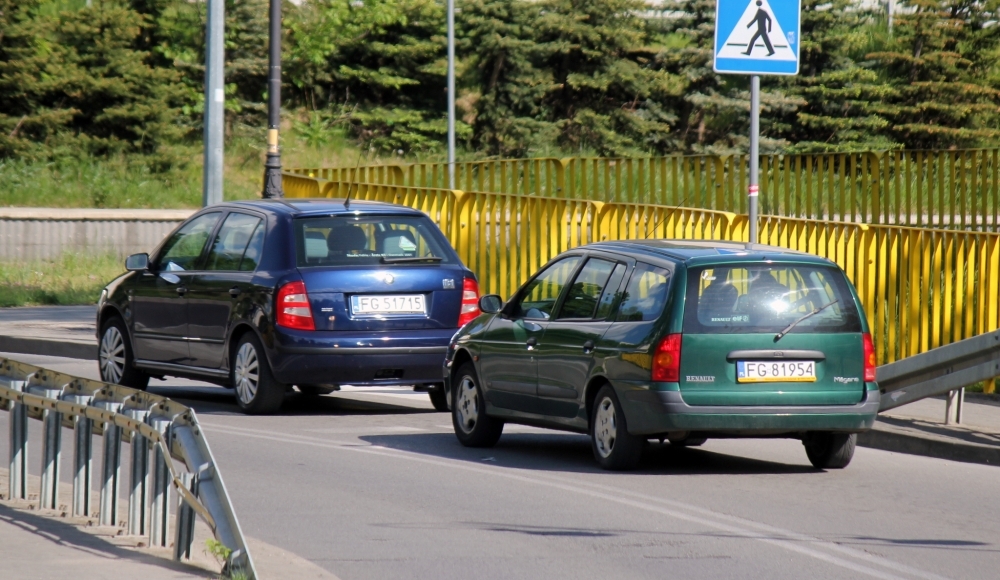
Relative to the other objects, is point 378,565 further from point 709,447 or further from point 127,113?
point 127,113

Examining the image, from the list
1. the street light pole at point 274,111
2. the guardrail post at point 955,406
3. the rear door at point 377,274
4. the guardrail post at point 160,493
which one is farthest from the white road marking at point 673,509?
the street light pole at point 274,111

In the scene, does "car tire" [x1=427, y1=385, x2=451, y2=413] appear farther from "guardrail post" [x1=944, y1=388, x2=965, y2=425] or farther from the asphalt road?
"guardrail post" [x1=944, y1=388, x2=965, y2=425]

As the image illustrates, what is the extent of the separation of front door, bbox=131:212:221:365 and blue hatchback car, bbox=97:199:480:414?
0.05 feet

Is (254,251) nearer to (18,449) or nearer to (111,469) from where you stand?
(18,449)

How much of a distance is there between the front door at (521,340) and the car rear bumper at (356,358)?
1443mm

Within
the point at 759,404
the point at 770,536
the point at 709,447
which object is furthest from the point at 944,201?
the point at 770,536

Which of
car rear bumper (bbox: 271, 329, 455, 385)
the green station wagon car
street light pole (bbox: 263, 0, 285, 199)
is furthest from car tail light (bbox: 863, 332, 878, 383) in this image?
street light pole (bbox: 263, 0, 285, 199)

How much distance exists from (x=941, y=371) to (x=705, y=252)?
2676 millimetres

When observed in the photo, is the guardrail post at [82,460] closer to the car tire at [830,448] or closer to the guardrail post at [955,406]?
the car tire at [830,448]

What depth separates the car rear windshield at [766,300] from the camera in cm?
922

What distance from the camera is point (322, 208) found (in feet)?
41.0

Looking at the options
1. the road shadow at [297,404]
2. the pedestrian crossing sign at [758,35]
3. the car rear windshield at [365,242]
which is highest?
the pedestrian crossing sign at [758,35]

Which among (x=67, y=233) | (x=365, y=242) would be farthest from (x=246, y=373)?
(x=67, y=233)

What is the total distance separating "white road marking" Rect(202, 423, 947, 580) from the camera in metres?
6.90
